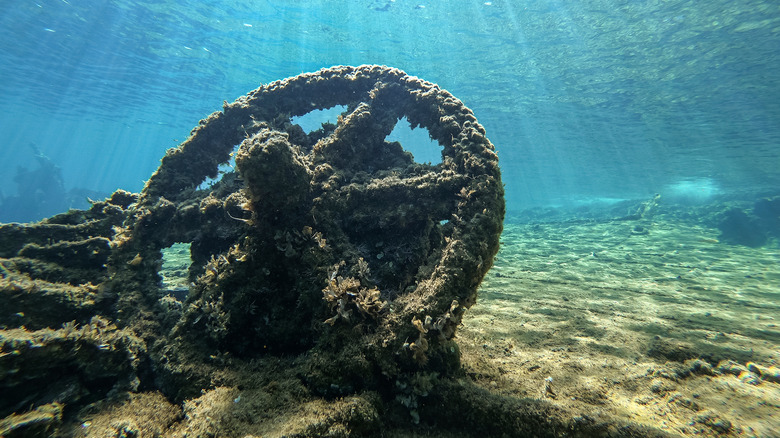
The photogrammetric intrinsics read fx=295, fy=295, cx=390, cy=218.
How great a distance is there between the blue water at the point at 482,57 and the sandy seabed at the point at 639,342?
1527 centimetres

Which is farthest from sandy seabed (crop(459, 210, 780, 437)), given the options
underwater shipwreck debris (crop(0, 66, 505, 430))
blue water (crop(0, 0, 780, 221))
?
blue water (crop(0, 0, 780, 221))

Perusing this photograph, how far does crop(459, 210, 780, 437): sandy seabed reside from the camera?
3.14 metres

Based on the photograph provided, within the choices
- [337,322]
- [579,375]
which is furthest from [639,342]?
[337,322]

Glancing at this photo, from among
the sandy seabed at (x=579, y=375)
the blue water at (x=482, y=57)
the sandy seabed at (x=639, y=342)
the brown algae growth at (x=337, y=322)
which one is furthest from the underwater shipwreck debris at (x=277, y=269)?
the blue water at (x=482, y=57)

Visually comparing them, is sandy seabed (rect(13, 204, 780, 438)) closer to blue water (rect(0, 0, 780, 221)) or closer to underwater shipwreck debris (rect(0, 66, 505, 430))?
underwater shipwreck debris (rect(0, 66, 505, 430))

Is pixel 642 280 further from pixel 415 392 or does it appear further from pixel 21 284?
pixel 21 284

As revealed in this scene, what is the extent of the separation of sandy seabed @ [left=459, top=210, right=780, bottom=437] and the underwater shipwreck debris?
52.0 inches

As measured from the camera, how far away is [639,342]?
493cm

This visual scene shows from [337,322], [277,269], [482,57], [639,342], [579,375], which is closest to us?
[337,322]

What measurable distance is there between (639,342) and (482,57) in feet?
82.4

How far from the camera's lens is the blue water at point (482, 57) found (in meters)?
18.3

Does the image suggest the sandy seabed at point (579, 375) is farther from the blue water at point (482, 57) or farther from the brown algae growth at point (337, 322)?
the blue water at point (482, 57)

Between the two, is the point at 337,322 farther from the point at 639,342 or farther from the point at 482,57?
the point at 482,57

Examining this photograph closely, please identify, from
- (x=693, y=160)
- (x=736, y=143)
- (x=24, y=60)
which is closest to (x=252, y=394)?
(x=24, y=60)
